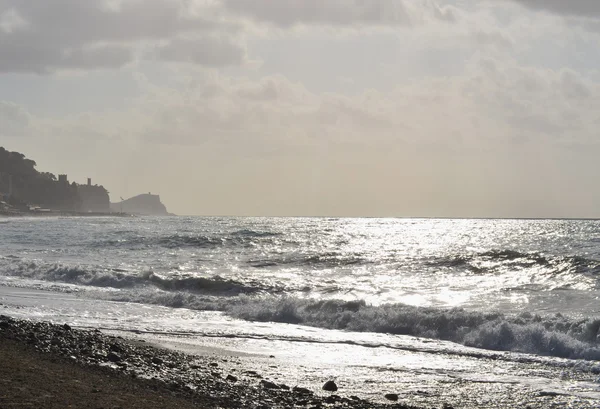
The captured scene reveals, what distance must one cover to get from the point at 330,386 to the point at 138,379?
297cm

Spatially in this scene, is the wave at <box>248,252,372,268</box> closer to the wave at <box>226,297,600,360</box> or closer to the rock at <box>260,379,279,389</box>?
the wave at <box>226,297,600,360</box>

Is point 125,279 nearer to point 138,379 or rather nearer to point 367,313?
point 367,313

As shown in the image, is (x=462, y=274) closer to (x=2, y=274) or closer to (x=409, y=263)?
(x=409, y=263)

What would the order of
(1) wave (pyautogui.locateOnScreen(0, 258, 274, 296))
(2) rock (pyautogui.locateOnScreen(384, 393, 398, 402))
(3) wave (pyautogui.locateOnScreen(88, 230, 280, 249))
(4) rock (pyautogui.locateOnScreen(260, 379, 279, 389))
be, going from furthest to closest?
(3) wave (pyautogui.locateOnScreen(88, 230, 280, 249)) < (1) wave (pyautogui.locateOnScreen(0, 258, 274, 296)) < (4) rock (pyautogui.locateOnScreen(260, 379, 279, 389)) < (2) rock (pyautogui.locateOnScreen(384, 393, 398, 402))

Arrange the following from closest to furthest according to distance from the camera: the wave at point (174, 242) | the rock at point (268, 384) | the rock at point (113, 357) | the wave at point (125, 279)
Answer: the rock at point (268, 384) < the rock at point (113, 357) < the wave at point (125, 279) < the wave at point (174, 242)

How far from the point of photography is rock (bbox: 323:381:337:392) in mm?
9875

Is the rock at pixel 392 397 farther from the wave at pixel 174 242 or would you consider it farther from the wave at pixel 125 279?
the wave at pixel 174 242

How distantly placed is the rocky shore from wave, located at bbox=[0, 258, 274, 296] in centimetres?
1266

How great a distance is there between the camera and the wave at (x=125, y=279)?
995 inches

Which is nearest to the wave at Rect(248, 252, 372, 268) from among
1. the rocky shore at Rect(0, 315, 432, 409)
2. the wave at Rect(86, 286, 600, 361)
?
the wave at Rect(86, 286, 600, 361)

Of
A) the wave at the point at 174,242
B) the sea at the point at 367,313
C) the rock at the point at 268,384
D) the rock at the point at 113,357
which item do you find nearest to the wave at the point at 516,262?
the sea at the point at 367,313

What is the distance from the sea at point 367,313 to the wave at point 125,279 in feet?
0.28

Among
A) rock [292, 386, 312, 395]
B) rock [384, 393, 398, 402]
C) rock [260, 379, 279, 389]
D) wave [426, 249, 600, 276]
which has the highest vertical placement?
wave [426, 249, 600, 276]

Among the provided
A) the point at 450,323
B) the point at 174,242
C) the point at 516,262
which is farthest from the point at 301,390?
the point at 174,242
